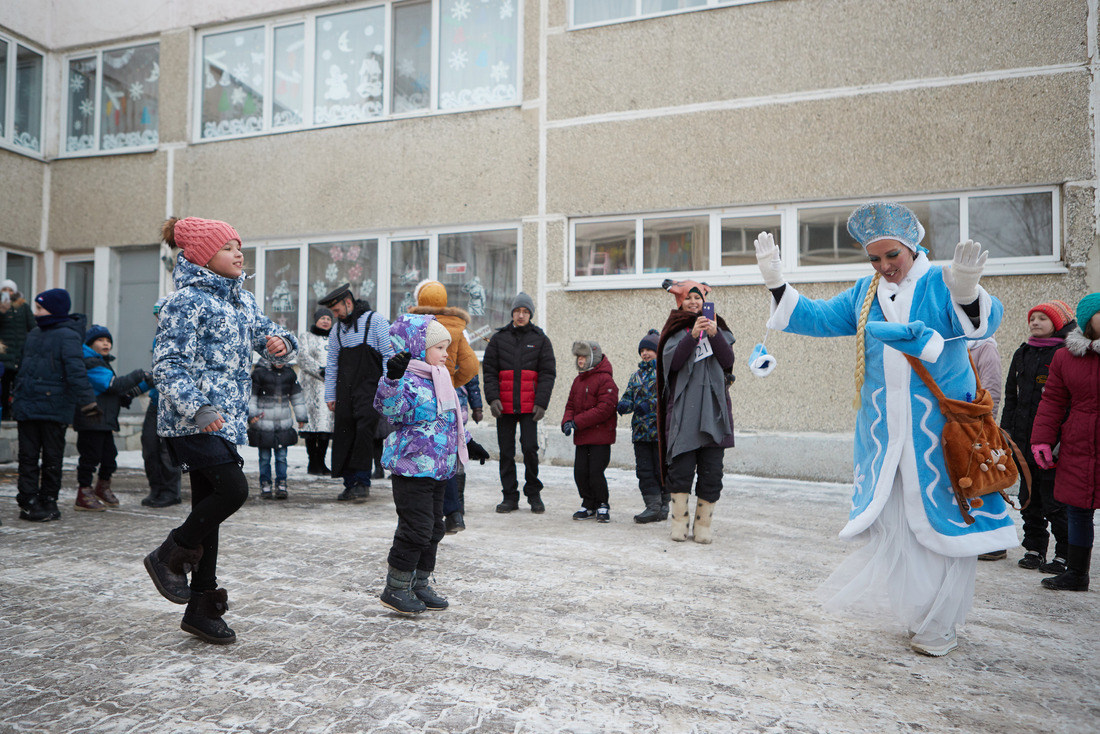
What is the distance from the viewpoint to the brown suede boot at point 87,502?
685 cm

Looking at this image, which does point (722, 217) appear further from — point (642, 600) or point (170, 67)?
point (170, 67)

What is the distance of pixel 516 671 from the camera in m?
3.18

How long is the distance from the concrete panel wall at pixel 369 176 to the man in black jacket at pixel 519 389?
3.74 m

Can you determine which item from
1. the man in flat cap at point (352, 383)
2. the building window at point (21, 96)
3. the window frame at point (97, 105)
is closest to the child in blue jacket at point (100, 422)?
the man in flat cap at point (352, 383)

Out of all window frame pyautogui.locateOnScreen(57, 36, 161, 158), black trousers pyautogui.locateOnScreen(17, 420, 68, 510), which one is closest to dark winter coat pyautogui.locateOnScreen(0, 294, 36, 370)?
window frame pyautogui.locateOnScreen(57, 36, 161, 158)

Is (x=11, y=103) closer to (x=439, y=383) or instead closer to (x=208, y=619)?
(x=439, y=383)

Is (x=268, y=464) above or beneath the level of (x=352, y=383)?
beneath

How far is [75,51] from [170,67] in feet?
7.44

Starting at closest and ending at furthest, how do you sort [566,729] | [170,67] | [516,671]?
[566,729]
[516,671]
[170,67]

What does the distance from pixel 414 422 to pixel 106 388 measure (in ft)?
14.1

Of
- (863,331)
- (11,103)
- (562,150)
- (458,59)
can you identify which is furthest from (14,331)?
(863,331)

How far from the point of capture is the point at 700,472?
6.03m

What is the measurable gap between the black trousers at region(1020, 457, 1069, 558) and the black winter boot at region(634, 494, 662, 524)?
272cm

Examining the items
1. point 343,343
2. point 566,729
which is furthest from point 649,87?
point 566,729
